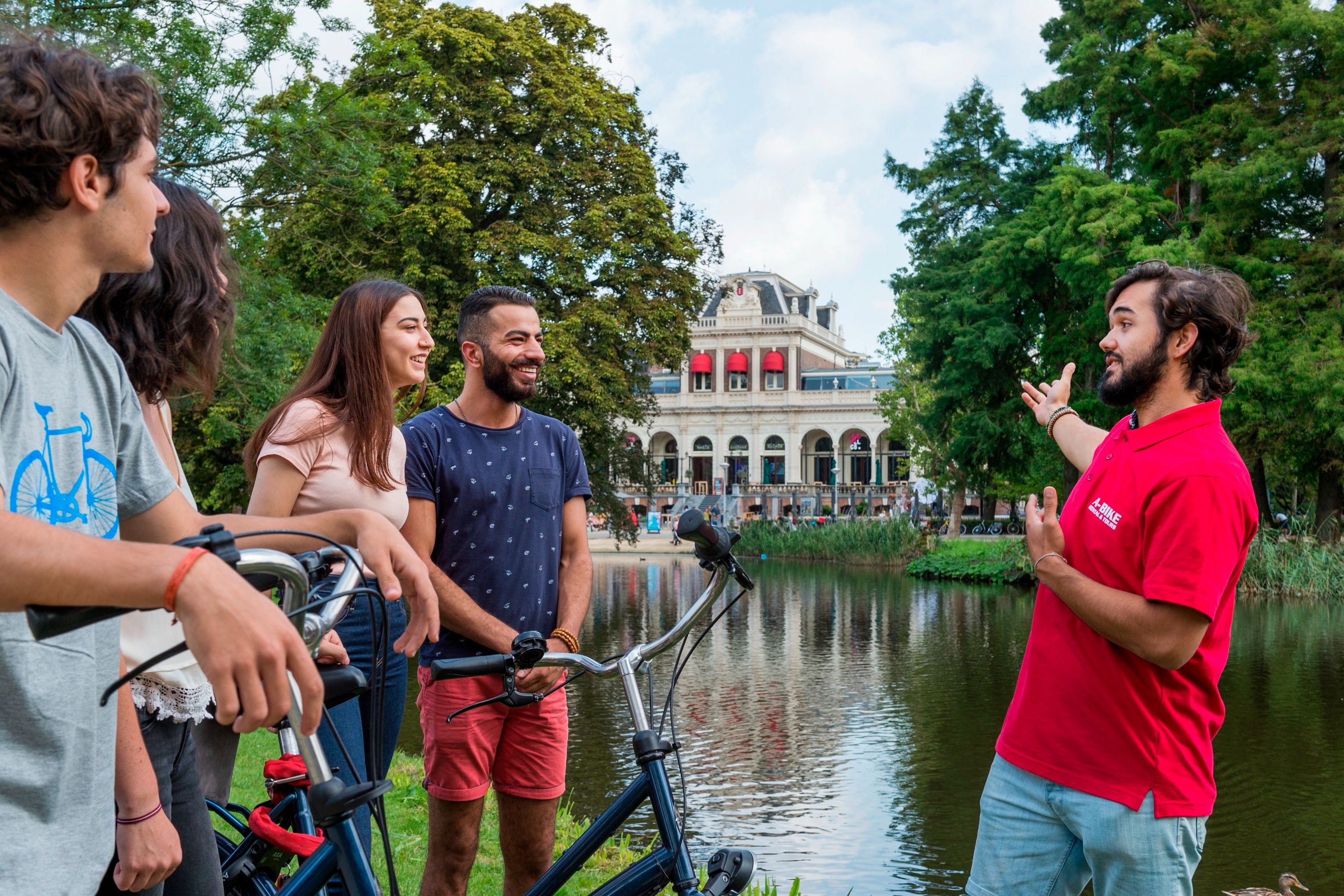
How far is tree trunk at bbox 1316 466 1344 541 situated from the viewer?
20.6 metres

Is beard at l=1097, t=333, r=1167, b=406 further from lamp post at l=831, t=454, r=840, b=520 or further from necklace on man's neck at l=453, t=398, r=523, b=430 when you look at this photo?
lamp post at l=831, t=454, r=840, b=520

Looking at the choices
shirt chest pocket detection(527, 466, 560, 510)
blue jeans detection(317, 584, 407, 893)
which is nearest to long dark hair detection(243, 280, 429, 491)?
blue jeans detection(317, 584, 407, 893)

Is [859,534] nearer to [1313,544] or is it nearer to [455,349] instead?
[1313,544]

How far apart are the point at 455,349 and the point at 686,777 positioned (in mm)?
10927

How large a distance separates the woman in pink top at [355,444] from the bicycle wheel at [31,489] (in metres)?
1.35

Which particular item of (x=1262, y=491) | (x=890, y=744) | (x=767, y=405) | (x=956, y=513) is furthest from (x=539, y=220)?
(x=767, y=405)

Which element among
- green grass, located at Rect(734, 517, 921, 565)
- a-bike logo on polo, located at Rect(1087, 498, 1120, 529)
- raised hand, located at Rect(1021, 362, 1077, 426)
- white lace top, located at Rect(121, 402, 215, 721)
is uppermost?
raised hand, located at Rect(1021, 362, 1077, 426)

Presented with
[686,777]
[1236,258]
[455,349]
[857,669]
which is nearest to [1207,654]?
[686,777]

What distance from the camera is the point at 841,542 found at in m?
30.1

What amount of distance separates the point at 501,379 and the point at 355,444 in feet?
1.94

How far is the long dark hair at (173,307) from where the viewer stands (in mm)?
2021

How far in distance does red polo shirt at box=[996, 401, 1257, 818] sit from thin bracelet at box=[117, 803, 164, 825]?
5.96ft

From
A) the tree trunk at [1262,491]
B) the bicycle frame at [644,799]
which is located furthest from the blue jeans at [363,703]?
the tree trunk at [1262,491]

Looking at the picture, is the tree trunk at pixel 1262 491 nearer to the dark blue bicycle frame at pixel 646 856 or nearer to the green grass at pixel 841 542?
the green grass at pixel 841 542
